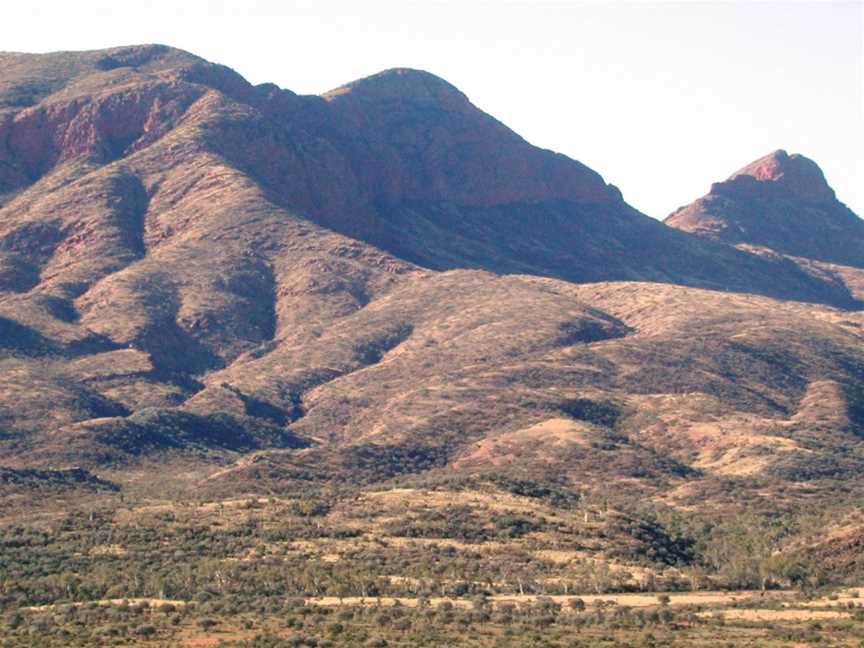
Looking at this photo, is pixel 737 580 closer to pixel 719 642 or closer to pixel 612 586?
pixel 612 586

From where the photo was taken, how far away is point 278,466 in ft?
567

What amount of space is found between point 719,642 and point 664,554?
135ft

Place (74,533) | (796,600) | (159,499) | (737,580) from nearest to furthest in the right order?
(796,600)
(737,580)
(74,533)
(159,499)

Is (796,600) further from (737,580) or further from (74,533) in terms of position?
(74,533)

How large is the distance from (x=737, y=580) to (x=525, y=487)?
38.0 meters

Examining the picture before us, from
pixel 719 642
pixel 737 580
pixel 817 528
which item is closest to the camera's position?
pixel 719 642

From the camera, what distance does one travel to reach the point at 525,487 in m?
153

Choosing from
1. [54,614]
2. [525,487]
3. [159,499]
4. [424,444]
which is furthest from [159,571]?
[424,444]

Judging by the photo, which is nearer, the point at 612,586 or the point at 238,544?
the point at 612,586

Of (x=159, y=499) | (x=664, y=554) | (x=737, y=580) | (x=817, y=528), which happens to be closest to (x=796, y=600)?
(x=737, y=580)

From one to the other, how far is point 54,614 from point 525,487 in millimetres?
65237

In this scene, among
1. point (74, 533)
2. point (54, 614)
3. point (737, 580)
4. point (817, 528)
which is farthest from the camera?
point (817, 528)

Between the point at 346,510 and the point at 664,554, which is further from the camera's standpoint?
the point at 346,510

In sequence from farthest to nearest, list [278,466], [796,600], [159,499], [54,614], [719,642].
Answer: [278,466] < [159,499] < [796,600] < [54,614] < [719,642]
